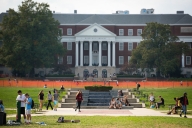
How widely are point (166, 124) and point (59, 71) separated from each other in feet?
307

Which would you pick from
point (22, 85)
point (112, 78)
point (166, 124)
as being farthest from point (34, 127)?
point (112, 78)

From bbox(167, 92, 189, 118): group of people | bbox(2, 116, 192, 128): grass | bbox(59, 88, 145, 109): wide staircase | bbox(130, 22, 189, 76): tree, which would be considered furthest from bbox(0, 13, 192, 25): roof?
bbox(2, 116, 192, 128): grass

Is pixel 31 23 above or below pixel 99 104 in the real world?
above

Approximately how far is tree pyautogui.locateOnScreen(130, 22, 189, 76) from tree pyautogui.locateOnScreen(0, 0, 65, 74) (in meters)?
18.2

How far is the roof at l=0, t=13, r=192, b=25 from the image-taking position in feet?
439

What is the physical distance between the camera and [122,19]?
137m

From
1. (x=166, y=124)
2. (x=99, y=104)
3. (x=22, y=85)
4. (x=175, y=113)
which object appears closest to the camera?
(x=166, y=124)

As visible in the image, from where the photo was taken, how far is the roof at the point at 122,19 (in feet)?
439

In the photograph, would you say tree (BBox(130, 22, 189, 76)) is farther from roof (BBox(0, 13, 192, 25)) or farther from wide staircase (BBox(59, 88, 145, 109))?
wide staircase (BBox(59, 88, 145, 109))

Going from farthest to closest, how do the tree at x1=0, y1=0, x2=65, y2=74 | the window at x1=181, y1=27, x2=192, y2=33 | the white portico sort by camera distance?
the window at x1=181, y1=27, x2=192, y2=33, the white portico, the tree at x1=0, y1=0, x2=65, y2=74

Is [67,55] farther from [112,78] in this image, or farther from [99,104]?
[99,104]

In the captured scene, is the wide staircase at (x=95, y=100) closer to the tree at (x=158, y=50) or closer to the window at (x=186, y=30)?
the tree at (x=158, y=50)

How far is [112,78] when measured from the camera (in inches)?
4606

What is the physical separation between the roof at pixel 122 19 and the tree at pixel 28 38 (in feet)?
85.2
